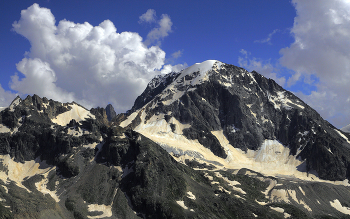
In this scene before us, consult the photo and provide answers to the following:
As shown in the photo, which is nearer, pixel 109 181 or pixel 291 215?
pixel 291 215

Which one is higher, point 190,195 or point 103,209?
point 190,195

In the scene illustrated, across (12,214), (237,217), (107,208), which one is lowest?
(12,214)

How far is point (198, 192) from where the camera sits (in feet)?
649

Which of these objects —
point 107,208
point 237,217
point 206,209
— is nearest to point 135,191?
point 107,208

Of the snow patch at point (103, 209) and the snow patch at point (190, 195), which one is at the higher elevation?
the snow patch at point (190, 195)

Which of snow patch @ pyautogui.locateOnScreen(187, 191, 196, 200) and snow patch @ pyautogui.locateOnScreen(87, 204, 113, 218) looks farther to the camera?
snow patch @ pyautogui.locateOnScreen(187, 191, 196, 200)

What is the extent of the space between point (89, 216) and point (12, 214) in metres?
40.1

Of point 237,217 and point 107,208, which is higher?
point 237,217

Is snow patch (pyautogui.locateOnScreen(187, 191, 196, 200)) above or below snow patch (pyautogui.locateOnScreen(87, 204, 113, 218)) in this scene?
above

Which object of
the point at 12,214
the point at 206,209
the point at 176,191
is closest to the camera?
the point at 12,214

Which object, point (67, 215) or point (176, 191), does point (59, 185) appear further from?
point (176, 191)

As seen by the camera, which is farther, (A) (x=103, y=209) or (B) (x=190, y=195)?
(B) (x=190, y=195)

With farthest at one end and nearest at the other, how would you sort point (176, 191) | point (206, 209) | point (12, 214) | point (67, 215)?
1. point (176, 191)
2. point (206, 209)
3. point (67, 215)
4. point (12, 214)

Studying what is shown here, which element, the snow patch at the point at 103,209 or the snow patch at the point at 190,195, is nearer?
the snow patch at the point at 103,209
